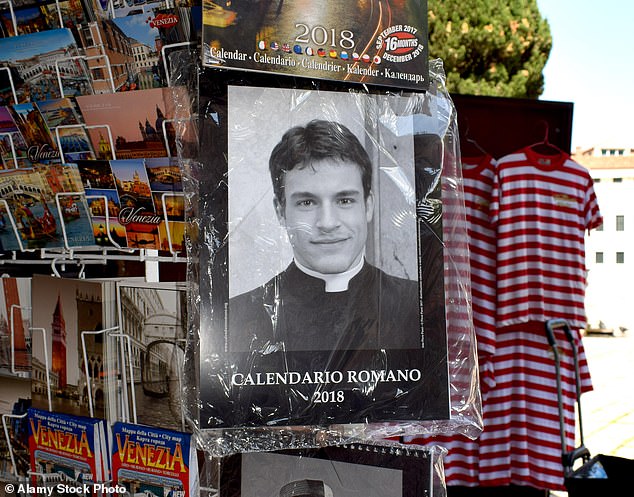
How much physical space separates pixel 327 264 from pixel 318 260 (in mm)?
14

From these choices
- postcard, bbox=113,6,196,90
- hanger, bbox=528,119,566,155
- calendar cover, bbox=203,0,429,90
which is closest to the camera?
calendar cover, bbox=203,0,429,90

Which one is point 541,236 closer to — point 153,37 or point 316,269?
point 316,269

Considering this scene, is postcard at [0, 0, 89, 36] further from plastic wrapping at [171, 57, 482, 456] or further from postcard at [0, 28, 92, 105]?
plastic wrapping at [171, 57, 482, 456]

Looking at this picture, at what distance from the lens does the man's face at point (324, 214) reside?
0.91 m

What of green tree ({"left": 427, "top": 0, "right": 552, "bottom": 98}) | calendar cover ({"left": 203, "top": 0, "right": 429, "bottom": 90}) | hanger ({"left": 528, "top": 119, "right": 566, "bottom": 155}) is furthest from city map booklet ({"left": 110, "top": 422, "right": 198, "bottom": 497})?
green tree ({"left": 427, "top": 0, "right": 552, "bottom": 98})

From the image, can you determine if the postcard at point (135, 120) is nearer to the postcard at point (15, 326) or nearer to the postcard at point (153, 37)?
the postcard at point (153, 37)

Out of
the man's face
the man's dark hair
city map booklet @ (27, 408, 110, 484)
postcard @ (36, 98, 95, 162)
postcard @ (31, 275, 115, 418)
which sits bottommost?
city map booklet @ (27, 408, 110, 484)

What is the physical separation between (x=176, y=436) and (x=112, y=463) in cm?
14

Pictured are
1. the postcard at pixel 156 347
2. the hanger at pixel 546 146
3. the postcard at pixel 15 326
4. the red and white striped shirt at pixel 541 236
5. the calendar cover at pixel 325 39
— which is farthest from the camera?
the hanger at pixel 546 146

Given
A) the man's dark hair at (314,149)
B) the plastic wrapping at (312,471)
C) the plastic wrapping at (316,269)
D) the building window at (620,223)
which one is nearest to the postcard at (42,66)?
the plastic wrapping at (316,269)

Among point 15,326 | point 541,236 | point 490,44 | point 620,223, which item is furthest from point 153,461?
point 620,223

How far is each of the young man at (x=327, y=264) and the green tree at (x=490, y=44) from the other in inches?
201

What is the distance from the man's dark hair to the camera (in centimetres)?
91

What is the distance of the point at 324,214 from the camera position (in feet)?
3.00
